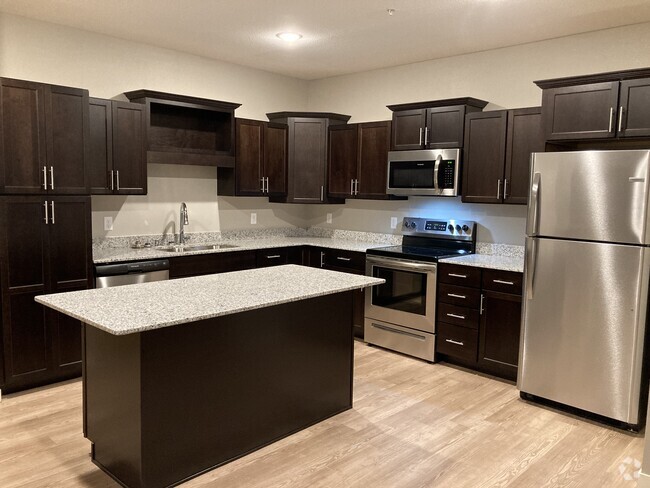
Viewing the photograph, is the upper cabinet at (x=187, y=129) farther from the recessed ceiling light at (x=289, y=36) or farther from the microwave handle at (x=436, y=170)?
the microwave handle at (x=436, y=170)

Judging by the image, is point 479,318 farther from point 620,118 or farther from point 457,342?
point 620,118

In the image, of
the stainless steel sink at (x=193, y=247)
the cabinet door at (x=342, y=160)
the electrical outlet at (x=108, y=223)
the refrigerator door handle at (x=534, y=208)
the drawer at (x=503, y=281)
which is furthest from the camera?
the cabinet door at (x=342, y=160)

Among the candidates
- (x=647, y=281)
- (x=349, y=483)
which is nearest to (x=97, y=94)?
(x=349, y=483)

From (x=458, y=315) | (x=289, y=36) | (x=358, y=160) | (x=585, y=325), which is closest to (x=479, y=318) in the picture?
(x=458, y=315)

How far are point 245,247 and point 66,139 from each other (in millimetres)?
1804

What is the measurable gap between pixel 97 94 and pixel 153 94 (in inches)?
19.0

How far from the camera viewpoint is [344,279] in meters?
3.16

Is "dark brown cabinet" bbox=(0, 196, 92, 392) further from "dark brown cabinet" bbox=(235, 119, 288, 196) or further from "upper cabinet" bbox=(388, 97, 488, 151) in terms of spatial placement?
"upper cabinet" bbox=(388, 97, 488, 151)

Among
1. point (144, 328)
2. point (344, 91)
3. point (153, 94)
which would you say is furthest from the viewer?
point (344, 91)

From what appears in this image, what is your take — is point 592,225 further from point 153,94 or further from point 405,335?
point 153,94

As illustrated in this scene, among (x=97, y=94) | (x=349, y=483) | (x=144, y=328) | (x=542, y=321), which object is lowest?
(x=349, y=483)

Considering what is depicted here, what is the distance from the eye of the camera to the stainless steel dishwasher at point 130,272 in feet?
12.8

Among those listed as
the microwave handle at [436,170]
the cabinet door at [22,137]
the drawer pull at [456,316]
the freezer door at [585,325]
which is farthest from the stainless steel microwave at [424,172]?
the cabinet door at [22,137]

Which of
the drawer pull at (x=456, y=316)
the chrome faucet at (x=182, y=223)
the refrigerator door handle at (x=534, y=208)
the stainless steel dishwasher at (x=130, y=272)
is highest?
the refrigerator door handle at (x=534, y=208)
